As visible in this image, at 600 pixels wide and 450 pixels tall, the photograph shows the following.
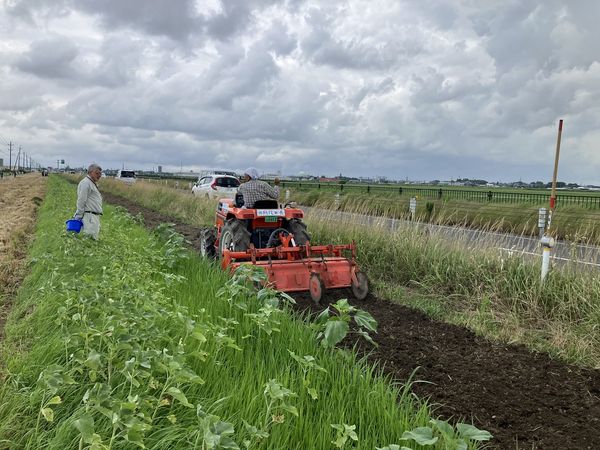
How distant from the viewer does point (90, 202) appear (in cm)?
858

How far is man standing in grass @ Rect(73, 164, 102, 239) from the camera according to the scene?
8.39m

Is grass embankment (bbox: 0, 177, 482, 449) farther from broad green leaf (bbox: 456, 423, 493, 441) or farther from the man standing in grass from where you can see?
the man standing in grass

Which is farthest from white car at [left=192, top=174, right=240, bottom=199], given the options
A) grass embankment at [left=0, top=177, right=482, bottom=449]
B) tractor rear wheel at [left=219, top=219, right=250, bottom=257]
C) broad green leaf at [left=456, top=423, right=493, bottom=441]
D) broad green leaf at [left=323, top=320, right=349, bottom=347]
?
broad green leaf at [left=456, top=423, right=493, bottom=441]

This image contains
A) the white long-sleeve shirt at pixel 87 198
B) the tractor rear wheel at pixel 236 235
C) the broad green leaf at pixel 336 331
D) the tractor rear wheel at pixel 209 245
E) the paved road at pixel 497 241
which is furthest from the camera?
the tractor rear wheel at pixel 209 245

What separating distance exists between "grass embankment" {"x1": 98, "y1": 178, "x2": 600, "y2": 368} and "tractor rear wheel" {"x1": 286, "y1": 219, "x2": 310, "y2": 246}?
55.8 inches

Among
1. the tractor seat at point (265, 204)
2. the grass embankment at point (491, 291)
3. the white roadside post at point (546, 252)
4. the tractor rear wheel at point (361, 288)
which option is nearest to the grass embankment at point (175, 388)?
the tractor rear wheel at point (361, 288)

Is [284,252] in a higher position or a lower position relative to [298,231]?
lower

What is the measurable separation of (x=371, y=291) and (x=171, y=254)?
3.10m

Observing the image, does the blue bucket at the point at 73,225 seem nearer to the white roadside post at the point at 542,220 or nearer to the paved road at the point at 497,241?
the paved road at the point at 497,241

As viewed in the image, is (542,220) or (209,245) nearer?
(209,245)

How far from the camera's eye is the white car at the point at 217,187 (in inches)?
917

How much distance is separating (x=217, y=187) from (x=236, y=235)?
1643 centimetres

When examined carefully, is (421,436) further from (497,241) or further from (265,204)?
(497,241)

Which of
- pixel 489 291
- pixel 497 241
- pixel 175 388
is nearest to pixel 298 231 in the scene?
pixel 489 291
